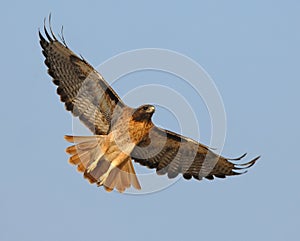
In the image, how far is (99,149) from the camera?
1505 centimetres

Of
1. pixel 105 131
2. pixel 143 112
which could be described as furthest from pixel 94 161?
pixel 143 112

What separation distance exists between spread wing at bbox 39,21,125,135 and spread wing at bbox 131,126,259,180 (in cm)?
102

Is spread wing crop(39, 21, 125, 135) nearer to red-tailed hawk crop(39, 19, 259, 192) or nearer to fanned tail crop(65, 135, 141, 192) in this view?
red-tailed hawk crop(39, 19, 259, 192)

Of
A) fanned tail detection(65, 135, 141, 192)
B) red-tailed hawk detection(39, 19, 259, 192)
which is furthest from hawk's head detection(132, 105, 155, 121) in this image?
fanned tail detection(65, 135, 141, 192)

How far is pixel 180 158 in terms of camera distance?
16.5 m

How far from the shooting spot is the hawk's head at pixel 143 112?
48.7 ft

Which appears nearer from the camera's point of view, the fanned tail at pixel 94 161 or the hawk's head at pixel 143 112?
the hawk's head at pixel 143 112

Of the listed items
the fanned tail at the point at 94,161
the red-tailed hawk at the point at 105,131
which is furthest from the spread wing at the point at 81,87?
the fanned tail at the point at 94,161

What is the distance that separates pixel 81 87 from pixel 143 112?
1515mm

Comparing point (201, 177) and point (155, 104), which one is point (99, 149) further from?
point (201, 177)

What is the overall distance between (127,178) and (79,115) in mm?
1663

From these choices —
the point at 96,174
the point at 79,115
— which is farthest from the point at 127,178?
the point at 79,115

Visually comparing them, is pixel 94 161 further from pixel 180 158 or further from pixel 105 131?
pixel 180 158

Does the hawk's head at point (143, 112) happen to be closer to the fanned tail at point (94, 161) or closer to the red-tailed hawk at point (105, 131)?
the red-tailed hawk at point (105, 131)
